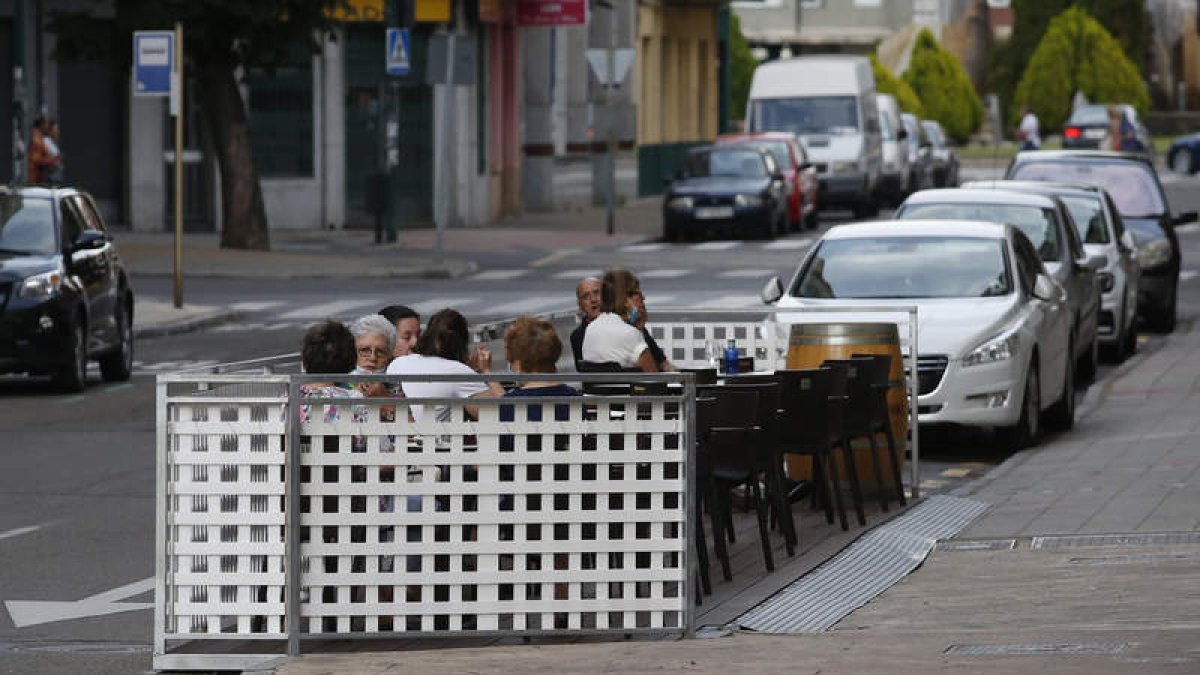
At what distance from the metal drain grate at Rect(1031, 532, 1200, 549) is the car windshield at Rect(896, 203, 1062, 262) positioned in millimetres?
8818

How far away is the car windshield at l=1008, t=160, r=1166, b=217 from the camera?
29188 mm

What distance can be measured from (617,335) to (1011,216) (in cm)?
884

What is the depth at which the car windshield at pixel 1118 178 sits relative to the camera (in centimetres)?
2919

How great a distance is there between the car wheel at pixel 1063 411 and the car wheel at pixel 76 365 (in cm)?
749

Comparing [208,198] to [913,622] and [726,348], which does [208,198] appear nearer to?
[726,348]

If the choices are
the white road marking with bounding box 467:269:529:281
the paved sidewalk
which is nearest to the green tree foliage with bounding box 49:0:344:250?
the white road marking with bounding box 467:269:529:281

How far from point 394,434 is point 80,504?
564 cm

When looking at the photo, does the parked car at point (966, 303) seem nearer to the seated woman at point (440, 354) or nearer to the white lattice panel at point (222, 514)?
the seated woman at point (440, 354)

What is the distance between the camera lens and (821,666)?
30.4 feet

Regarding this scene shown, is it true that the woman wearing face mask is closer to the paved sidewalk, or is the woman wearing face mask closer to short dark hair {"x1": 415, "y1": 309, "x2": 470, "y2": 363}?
the paved sidewalk

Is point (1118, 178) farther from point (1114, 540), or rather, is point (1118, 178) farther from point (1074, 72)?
point (1074, 72)

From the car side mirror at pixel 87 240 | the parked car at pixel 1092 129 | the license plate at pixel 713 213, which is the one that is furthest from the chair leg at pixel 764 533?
the parked car at pixel 1092 129

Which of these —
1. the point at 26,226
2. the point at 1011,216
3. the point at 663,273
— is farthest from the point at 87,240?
the point at 663,273

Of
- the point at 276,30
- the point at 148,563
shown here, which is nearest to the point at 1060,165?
the point at 276,30
